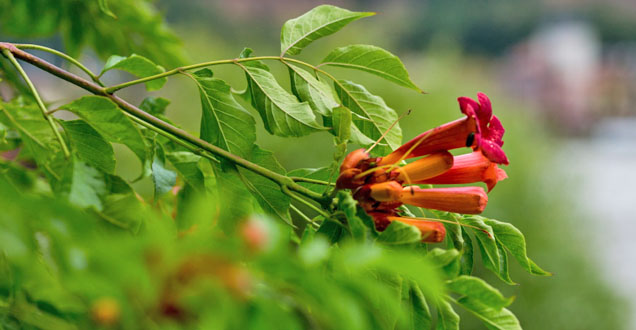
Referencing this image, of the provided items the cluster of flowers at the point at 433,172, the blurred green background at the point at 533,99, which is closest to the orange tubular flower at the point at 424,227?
the cluster of flowers at the point at 433,172

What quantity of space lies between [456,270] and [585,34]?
443 inches

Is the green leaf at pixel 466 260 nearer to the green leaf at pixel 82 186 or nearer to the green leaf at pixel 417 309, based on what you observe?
the green leaf at pixel 417 309

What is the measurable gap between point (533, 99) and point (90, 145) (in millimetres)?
9059

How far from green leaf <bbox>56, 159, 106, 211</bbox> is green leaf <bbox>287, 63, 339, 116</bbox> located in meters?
0.11

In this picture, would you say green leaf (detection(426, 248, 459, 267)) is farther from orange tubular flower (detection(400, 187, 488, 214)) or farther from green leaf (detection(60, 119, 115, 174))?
green leaf (detection(60, 119, 115, 174))

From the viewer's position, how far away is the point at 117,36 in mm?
641

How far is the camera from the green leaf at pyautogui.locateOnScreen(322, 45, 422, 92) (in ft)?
1.04

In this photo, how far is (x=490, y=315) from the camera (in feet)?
0.84

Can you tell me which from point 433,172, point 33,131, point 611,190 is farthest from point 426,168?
point 611,190

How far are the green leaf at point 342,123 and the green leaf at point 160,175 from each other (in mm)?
93

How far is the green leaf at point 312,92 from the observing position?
31cm

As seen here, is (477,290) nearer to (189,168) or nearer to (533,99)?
(189,168)

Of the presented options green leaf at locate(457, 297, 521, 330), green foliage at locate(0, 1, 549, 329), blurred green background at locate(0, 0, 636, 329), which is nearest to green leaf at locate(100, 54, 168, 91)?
green foliage at locate(0, 1, 549, 329)

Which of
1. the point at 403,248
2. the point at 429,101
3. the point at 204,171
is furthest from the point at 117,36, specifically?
the point at 429,101
